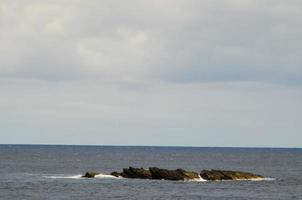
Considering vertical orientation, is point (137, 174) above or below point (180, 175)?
above

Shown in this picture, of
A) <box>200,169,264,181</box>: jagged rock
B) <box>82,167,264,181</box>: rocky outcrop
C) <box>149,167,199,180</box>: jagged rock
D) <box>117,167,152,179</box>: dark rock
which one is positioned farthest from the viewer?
<box>117,167,152,179</box>: dark rock

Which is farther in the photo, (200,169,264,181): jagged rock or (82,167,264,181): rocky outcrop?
(200,169,264,181): jagged rock

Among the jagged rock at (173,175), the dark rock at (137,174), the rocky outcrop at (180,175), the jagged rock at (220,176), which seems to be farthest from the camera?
the dark rock at (137,174)

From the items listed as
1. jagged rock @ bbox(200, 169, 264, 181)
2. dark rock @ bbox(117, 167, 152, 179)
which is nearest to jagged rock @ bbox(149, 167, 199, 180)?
dark rock @ bbox(117, 167, 152, 179)

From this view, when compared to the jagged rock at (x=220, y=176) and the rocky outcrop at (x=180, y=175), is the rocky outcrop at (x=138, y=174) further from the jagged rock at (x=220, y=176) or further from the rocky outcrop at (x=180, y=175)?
the jagged rock at (x=220, y=176)

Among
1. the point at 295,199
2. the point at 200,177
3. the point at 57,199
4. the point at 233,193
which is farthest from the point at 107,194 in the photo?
the point at 200,177

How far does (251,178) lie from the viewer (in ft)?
429

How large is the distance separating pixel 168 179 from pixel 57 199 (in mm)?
37130

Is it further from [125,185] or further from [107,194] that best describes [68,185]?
[107,194]

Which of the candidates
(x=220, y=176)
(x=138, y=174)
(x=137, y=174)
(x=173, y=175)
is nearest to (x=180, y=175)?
(x=173, y=175)

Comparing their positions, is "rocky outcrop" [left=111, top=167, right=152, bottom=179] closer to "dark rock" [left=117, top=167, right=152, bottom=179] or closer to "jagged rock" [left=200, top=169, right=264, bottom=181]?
"dark rock" [left=117, top=167, right=152, bottom=179]

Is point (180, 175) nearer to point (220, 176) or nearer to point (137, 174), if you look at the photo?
point (220, 176)

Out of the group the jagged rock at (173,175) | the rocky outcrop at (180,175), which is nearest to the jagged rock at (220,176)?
the rocky outcrop at (180,175)

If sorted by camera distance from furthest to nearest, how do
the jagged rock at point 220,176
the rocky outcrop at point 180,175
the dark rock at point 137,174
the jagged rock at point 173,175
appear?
the dark rock at point 137,174
the jagged rock at point 220,176
the rocky outcrop at point 180,175
the jagged rock at point 173,175
